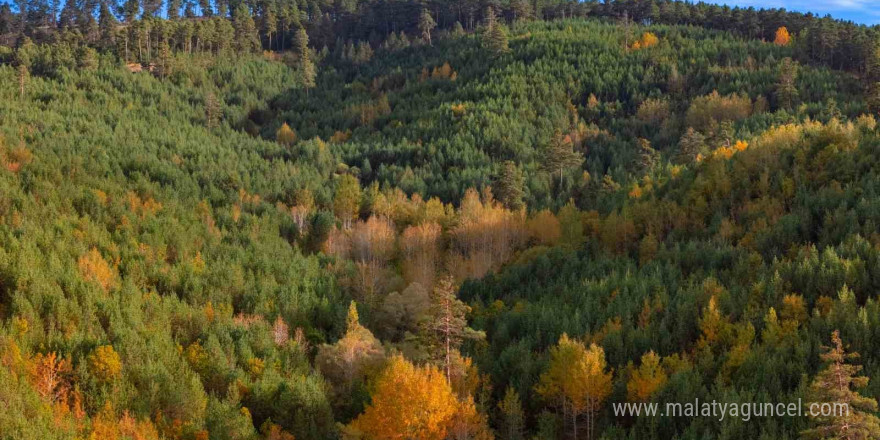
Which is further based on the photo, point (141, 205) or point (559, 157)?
point (559, 157)

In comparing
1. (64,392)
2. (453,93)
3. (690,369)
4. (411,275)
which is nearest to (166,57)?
(453,93)

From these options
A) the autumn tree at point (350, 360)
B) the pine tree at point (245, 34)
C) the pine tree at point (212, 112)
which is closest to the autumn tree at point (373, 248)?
the autumn tree at point (350, 360)

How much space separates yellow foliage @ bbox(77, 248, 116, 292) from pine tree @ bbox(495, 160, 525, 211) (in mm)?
51556

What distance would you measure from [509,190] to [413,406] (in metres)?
52.6

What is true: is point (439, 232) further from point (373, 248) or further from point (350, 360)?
point (350, 360)

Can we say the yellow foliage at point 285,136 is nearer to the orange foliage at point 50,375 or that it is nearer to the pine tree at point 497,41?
the pine tree at point 497,41

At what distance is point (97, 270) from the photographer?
55125 mm

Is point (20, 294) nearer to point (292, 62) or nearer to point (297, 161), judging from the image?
point (297, 161)

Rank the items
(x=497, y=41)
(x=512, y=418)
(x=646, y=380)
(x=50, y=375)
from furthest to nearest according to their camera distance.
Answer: (x=497, y=41)
(x=646, y=380)
(x=512, y=418)
(x=50, y=375)

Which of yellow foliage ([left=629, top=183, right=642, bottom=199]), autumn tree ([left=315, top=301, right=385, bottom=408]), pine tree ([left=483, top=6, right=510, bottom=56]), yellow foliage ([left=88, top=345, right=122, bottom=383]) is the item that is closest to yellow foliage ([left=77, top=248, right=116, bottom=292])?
yellow foliage ([left=88, top=345, right=122, bottom=383])

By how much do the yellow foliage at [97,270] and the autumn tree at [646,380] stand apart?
44.7 metres

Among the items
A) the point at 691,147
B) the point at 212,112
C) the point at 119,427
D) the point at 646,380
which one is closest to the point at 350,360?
the point at 119,427

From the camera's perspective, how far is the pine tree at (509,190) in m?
87.4

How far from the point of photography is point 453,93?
122 meters
